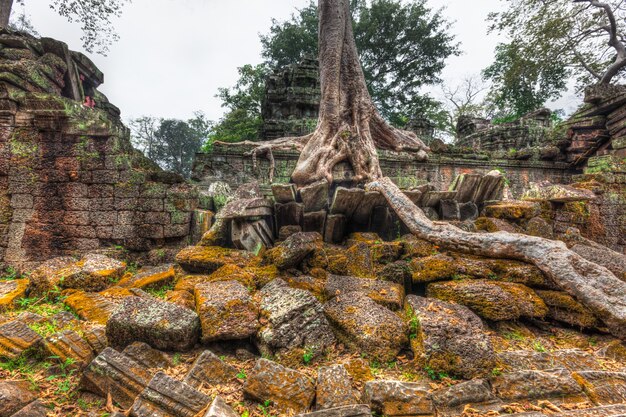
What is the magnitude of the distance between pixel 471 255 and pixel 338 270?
120 cm

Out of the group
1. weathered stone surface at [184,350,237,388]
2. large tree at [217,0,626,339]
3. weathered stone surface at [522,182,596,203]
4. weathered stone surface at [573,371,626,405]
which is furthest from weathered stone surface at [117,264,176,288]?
weathered stone surface at [522,182,596,203]

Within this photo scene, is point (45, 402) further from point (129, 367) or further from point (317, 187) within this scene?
point (317, 187)

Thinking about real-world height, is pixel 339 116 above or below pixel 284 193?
above

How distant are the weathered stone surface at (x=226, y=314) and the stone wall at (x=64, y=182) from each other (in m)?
2.08

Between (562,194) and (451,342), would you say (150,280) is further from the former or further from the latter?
(562,194)

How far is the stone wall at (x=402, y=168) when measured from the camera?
7.89m

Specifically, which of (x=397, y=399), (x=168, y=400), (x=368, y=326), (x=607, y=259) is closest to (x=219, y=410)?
(x=168, y=400)

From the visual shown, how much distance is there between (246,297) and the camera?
203cm

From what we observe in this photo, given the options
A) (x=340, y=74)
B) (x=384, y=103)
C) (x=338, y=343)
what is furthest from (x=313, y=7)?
(x=338, y=343)

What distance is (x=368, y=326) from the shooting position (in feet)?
6.05

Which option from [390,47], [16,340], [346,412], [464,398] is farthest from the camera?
[390,47]

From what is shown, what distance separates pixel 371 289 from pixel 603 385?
1.31 meters

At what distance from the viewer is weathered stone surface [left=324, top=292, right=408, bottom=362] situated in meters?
1.77

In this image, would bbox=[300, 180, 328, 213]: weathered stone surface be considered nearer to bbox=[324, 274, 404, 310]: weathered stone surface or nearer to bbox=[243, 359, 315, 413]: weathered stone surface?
bbox=[324, 274, 404, 310]: weathered stone surface
